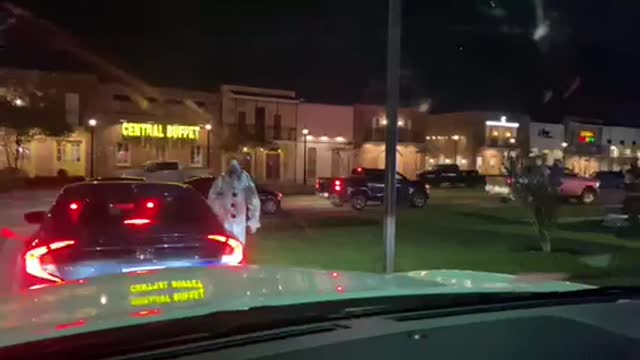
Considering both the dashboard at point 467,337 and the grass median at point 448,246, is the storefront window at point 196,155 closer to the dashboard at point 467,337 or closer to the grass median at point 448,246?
the grass median at point 448,246

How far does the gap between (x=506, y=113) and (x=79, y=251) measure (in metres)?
62.6

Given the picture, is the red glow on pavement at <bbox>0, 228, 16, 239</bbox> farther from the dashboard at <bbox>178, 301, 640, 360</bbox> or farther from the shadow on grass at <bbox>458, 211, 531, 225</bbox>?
the dashboard at <bbox>178, 301, 640, 360</bbox>

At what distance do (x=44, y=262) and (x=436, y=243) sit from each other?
439 inches

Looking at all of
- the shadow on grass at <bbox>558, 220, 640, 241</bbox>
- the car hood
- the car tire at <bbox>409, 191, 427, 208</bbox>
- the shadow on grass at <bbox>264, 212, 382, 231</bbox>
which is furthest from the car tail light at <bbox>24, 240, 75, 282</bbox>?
the car tire at <bbox>409, 191, 427, 208</bbox>

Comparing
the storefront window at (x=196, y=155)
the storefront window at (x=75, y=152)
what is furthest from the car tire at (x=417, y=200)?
the storefront window at (x=75, y=152)

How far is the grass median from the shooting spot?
41.3 ft

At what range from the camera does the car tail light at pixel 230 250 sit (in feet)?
20.2

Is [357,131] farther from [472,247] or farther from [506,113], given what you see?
[472,247]

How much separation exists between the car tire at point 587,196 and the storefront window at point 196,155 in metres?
26.6

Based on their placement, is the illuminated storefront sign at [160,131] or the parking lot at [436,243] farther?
the illuminated storefront sign at [160,131]

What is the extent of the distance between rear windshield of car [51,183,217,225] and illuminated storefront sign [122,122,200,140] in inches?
1692

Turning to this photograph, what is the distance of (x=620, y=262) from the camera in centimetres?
1317

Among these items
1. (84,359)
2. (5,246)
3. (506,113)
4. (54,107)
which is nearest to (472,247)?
(5,246)

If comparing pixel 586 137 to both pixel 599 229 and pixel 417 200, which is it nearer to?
pixel 417 200
